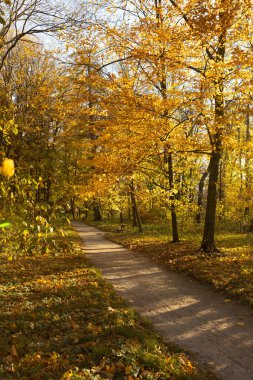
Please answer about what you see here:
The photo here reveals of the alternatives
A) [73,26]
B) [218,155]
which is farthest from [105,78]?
[218,155]

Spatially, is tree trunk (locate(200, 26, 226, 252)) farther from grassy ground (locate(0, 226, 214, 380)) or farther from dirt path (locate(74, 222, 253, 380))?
grassy ground (locate(0, 226, 214, 380))

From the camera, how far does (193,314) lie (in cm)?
662

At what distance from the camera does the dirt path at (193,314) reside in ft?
15.6

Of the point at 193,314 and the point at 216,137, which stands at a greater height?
the point at 216,137

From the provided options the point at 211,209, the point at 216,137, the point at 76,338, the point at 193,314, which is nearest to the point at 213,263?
the point at 211,209

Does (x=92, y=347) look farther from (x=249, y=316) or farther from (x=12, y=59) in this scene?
(x=12, y=59)

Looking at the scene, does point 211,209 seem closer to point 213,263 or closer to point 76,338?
point 213,263

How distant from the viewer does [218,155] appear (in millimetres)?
11289

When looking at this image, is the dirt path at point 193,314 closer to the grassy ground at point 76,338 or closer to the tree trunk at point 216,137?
the grassy ground at point 76,338

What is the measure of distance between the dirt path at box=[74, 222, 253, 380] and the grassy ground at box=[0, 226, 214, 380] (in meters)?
0.39

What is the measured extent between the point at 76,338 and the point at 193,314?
8.96 ft

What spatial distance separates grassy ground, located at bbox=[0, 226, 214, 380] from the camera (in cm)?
407

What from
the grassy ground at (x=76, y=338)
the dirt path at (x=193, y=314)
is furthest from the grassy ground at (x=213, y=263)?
the grassy ground at (x=76, y=338)

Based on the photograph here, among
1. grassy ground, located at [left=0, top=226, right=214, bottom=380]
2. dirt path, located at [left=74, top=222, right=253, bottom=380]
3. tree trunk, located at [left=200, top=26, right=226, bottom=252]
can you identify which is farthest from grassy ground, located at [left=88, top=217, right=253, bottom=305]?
grassy ground, located at [left=0, top=226, right=214, bottom=380]
